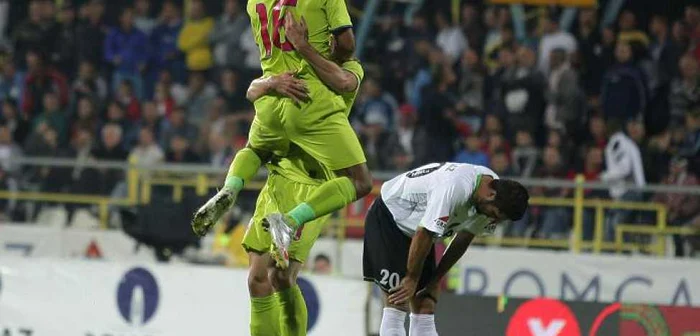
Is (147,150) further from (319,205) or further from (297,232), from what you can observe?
(319,205)

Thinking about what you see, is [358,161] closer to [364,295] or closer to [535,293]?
[364,295]

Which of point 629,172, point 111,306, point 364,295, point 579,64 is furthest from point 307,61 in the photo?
point 579,64

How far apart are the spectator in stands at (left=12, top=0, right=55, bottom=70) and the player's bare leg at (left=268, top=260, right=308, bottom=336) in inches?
451

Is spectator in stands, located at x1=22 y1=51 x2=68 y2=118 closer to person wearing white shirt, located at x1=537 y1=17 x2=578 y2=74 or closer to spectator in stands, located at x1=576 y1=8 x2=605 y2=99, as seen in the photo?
person wearing white shirt, located at x1=537 y1=17 x2=578 y2=74

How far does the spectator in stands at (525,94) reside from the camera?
16312 mm

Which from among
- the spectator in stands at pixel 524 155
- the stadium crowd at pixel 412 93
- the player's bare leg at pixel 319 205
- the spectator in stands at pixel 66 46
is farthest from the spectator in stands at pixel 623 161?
the spectator in stands at pixel 66 46

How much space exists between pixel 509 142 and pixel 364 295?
15.3ft

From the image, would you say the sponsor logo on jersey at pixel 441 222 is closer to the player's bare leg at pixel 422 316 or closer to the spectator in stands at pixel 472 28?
the player's bare leg at pixel 422 316

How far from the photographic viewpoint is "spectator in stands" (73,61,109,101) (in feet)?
62.6

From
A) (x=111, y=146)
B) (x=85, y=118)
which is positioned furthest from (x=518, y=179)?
(x=85, y=118)

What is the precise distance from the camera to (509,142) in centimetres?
1616

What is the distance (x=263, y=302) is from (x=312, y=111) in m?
1.20

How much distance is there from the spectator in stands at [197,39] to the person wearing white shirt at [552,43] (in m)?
4.47

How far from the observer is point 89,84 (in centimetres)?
1927
